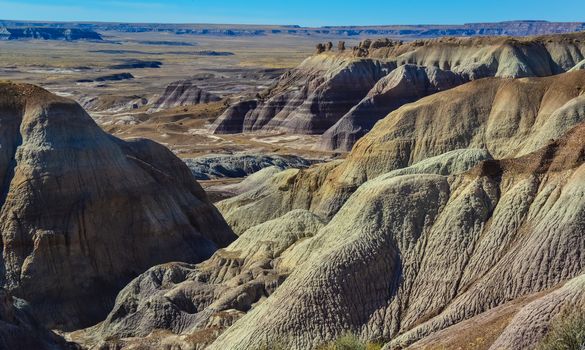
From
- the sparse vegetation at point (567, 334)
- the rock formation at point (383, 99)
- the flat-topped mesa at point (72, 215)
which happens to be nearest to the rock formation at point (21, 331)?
the flat-topped mesa at point (72, 215)

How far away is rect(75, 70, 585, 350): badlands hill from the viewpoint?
25.1 meters

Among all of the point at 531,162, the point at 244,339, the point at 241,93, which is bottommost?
the point at 241,93

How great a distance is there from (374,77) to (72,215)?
226 feet

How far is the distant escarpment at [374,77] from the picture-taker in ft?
298

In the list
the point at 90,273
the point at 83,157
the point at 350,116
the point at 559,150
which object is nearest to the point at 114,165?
the point at 83,157

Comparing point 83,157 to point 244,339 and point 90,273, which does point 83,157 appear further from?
point 244,339

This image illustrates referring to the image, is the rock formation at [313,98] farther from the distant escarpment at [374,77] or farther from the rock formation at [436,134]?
the rock formation at [436,134]

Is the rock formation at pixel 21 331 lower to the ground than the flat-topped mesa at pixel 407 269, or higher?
lower

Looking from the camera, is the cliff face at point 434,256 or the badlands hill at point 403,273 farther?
the cliff face at point 434,256

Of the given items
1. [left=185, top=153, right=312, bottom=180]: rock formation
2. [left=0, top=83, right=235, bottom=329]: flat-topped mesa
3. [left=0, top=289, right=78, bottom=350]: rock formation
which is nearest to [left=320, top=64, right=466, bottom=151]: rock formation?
[left=185, top=153, right=312, bottom=180]: rock formation

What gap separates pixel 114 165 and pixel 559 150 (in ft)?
65.3

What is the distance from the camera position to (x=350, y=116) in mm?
89562

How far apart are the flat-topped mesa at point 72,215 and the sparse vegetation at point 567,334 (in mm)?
21431

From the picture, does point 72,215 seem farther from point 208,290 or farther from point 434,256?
point 434,256
